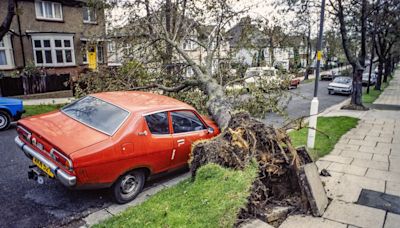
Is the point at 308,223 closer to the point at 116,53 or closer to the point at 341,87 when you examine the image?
the point at 116,53

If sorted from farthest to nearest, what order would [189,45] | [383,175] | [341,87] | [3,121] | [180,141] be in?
1. [341,87]
2. [189,45]
3. [3,121]
4. [383,175]
5. [180,141]

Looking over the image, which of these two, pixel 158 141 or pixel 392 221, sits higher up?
pixel 158 141

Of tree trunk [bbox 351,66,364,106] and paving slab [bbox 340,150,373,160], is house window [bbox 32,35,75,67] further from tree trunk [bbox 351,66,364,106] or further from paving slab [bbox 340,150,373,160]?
paving slab [bbox 340,150,373,160]

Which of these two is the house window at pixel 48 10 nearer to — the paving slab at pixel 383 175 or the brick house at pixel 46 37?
the brick house at pixel 46 37

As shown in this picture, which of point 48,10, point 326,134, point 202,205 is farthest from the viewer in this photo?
point 48,10

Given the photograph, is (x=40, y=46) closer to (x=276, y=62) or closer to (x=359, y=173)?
(x=276, y=62)

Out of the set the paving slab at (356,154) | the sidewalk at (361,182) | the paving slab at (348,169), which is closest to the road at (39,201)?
the sidewalk at (361,182)

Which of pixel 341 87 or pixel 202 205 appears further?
pixel 341 87

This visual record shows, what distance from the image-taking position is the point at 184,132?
5.60 m

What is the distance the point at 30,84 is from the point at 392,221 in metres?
16.8

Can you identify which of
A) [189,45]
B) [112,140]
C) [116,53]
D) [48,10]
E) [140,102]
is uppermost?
[48,10]

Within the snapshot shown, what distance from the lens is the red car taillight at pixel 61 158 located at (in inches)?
155

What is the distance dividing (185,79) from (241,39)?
7.96 feet

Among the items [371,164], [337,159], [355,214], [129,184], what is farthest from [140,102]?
[371,164]
